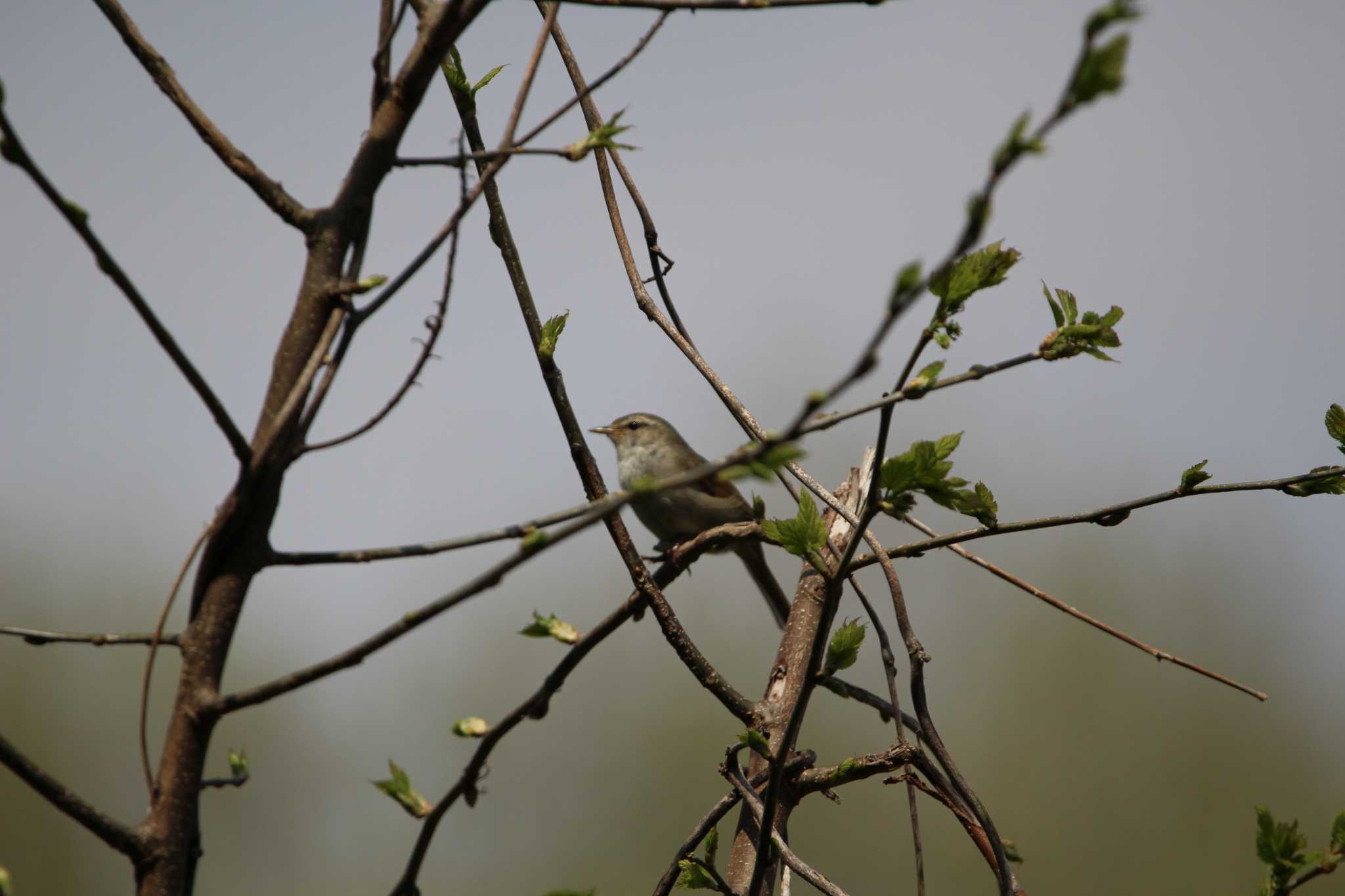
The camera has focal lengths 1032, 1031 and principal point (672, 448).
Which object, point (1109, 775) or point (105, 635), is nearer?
point (105, 635)

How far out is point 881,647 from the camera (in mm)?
3062

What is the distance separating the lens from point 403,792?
1.93 meters

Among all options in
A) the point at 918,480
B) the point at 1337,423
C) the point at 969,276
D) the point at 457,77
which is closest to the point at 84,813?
the point at 918,480

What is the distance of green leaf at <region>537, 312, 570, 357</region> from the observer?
268 centimetres

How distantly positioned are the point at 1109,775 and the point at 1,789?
1744cm

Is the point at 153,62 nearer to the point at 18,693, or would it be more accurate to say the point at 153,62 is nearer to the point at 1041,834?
the point at 1041,834

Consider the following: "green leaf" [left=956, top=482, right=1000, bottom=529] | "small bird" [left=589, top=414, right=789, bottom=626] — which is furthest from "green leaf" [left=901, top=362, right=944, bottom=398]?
"small bird" [left=589, top=414, right=789, bottom=626]

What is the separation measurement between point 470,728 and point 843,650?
35.5 inches

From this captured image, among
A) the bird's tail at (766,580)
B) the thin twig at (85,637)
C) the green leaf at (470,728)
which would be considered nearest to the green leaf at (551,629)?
the green leaf at (470,728)

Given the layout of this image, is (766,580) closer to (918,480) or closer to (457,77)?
(457,77)

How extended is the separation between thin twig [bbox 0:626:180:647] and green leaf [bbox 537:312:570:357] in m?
1.22

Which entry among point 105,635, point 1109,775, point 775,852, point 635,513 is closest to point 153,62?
point 105,635

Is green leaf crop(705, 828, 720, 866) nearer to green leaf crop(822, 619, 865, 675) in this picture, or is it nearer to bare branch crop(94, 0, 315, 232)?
green leaf crop(822, 619, 865, 675)

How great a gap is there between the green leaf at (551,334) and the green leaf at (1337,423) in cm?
194
